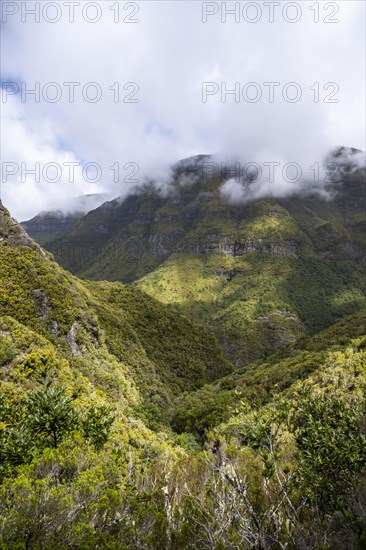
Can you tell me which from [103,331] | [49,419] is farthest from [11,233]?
[49,419]

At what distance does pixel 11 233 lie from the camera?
218ft

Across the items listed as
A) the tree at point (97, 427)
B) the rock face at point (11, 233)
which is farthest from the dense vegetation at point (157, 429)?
the rock face at point (11, 233)

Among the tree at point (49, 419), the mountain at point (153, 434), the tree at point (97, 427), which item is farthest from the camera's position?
the tree at point (97, 427)

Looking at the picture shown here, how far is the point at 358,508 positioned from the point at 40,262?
209 ft

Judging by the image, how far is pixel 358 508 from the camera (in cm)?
1024

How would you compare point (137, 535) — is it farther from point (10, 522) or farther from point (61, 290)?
point (61, 290)

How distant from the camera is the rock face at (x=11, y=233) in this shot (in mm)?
64875

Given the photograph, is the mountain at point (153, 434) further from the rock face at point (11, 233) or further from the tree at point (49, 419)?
the rock face at point (11, 233)

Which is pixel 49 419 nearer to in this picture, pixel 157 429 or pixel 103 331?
pixel 157 429

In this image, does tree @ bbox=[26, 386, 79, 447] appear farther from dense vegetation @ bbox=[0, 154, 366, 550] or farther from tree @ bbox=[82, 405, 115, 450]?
tree @ bbox=[82, 405, 115, 450]

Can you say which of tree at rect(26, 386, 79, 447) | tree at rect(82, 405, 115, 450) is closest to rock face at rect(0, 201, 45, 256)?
tree at rect(26, 386, 79, 447)

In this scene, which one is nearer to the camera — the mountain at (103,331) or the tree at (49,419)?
the tree at (49,419)

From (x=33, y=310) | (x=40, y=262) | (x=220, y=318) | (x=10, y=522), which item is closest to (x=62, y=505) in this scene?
(x=10, y=522)

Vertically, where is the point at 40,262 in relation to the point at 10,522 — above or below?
above
